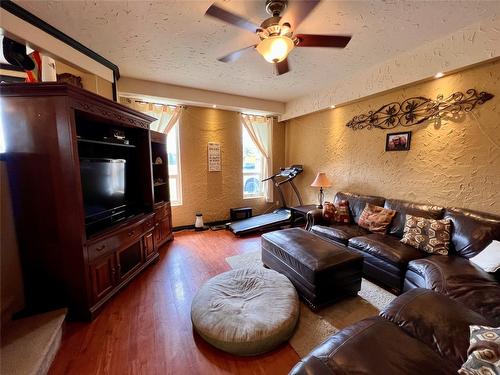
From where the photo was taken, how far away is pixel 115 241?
2201 mm

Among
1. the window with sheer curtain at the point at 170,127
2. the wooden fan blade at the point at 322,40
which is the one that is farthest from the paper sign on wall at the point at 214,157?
the wooden fan blade at the point at 322,40

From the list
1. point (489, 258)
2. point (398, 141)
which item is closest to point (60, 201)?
point (489, 258)

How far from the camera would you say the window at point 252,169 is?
4.91 metres

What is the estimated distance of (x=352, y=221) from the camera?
3.32m

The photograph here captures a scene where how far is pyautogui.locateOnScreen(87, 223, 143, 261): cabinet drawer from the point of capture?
1.93 m

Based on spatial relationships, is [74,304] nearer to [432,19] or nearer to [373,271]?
[373,271]

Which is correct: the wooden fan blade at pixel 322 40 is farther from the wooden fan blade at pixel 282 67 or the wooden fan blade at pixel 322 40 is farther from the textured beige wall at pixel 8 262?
the textured beige wall at pixel 8 262

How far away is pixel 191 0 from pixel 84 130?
1.80 meters

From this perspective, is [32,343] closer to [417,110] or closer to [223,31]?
[223,31]

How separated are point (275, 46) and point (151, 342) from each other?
2.55 meters

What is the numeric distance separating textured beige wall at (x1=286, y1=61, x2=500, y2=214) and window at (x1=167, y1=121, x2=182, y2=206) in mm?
2849

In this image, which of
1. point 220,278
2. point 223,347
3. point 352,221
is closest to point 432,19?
point 352,221

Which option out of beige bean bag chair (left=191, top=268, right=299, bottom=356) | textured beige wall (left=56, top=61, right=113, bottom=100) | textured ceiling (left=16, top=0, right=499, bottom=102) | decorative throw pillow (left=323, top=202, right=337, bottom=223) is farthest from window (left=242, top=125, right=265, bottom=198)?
beige bean bag chair (left=191, top=268, right=299, bottom=356)

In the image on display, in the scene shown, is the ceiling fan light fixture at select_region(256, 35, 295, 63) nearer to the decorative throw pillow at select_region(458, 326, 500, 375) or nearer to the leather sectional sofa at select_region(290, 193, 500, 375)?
the leather sectional sofa at select_region(290, 193, 500, 375)
